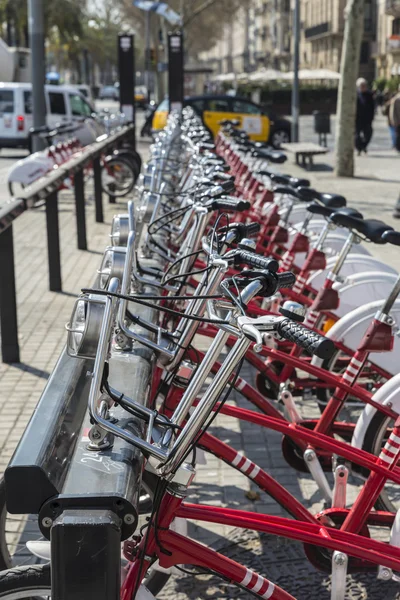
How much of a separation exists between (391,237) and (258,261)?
6.08ft

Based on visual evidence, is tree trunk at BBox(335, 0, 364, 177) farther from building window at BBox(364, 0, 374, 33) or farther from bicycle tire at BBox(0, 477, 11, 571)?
building window at BBox(364, 0, 374, 33)

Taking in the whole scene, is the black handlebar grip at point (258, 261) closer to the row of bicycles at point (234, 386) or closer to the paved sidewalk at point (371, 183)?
the row of bicycles at point (234, 386)

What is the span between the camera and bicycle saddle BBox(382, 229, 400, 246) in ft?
14.2

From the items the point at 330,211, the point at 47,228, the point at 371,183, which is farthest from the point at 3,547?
the point at 371,183

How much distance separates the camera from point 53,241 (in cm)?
870

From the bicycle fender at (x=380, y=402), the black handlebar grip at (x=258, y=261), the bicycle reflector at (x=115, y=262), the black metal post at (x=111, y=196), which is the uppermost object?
the black handlebar grip at (x=258, y=261)

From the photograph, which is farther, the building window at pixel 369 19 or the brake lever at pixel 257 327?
the building window at pixel 369 19

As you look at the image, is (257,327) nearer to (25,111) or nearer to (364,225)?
(364,225)

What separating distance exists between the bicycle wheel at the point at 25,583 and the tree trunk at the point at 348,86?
15.2 meters

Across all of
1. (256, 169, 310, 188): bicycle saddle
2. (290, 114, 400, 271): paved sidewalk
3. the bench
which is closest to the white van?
(290, 114, 400, 271): paved sidewalk

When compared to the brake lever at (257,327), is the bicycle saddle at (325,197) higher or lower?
lower

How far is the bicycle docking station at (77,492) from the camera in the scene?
2.25m

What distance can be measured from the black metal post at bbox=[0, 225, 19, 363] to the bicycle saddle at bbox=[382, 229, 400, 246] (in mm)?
2778

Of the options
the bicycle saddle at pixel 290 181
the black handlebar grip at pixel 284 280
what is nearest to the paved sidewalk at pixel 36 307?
the bicycle saddle at pixel 290 181
